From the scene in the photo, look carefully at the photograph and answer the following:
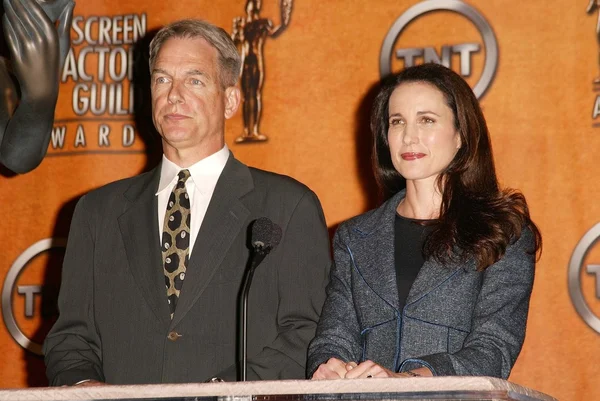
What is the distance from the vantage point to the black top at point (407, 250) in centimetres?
341

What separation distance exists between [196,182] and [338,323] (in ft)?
2.45

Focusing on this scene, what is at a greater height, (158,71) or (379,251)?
(158,71)

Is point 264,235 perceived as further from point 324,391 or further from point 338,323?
point 324,391

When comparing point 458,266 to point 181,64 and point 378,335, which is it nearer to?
point 378,335

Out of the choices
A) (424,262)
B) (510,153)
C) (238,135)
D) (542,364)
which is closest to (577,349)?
(542,364)

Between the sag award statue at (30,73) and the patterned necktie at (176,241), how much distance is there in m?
0.74

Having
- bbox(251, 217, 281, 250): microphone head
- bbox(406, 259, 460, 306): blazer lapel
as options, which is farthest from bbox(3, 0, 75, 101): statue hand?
bbox(406, 259, 460, 306): blazer lapel

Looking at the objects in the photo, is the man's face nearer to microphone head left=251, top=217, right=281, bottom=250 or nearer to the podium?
microphone head left=251, top=217, right=281, bottom=250

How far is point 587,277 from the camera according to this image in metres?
4.73

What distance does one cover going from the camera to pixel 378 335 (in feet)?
11.1

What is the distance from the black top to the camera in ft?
11.2

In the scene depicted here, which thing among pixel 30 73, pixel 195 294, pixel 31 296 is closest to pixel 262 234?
pixel 195 294

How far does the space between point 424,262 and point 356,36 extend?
2.10 metres

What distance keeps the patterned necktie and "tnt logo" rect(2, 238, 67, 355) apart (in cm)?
209
